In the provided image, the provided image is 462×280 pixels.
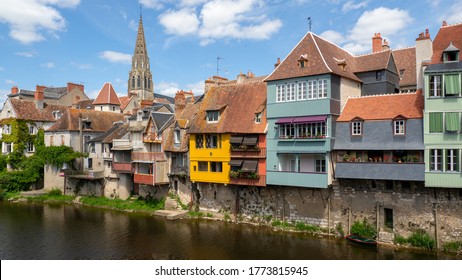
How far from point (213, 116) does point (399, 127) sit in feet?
57.2

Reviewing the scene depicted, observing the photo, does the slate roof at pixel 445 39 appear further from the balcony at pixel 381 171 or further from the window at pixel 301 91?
the window at pixel 301 91

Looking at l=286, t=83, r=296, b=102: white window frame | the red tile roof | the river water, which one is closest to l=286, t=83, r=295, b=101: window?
l=286, t=83, r=296, b=102: white window frame

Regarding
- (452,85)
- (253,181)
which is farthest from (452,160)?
(253,181)

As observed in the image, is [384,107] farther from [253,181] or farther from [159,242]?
[159,242]

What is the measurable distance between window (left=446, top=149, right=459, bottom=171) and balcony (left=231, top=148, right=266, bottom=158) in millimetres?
14407

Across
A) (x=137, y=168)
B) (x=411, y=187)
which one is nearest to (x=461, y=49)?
(x=411, y=187)

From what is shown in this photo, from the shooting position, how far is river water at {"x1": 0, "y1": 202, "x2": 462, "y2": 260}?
95.3ft

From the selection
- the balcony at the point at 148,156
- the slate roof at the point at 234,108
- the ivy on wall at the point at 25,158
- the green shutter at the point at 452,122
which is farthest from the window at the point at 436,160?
the ivy on wall at the point at 25,158

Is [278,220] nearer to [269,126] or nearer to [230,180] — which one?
[230,180]

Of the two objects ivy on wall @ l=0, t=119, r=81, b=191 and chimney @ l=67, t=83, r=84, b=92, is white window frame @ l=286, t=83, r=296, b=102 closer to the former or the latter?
ivy on wall @ l=0, t=119, r=81, b=191

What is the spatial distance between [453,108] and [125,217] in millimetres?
31884

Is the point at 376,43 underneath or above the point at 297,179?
above

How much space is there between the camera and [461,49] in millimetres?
28938

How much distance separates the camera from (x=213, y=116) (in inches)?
1566
